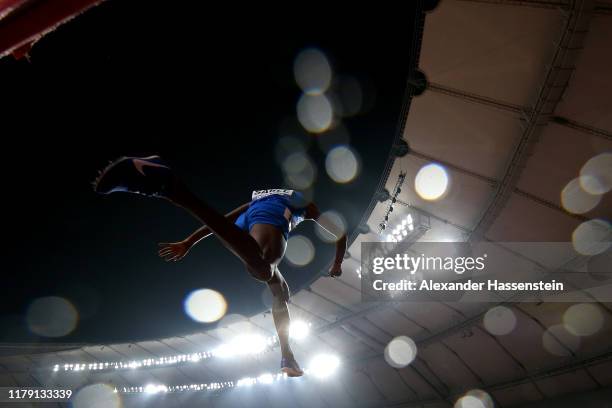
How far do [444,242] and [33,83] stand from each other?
1003cm

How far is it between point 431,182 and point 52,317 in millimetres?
12674

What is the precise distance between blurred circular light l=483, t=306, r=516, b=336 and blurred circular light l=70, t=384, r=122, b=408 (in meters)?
23.7

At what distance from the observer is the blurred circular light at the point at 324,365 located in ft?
55.9

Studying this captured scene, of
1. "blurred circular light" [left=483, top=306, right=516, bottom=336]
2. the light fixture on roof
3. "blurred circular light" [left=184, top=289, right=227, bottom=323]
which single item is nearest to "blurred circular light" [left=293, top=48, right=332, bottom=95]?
the light fixture on roof

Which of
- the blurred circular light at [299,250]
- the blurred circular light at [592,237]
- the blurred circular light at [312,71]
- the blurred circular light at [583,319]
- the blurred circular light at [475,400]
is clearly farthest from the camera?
the blurred circular light at [475,400]

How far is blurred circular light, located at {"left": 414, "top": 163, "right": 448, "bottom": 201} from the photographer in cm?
786

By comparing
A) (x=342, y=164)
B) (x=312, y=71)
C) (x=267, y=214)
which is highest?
(x=312, y=71)

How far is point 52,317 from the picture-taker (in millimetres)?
11523

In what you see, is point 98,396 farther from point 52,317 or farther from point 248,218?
point 248,218

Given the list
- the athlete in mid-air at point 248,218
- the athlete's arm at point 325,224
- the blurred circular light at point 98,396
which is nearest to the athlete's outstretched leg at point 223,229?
the athlete in mid-air at point 248,218

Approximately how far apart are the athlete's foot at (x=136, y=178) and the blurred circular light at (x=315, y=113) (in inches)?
199

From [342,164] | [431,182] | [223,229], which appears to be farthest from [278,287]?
[431,182]

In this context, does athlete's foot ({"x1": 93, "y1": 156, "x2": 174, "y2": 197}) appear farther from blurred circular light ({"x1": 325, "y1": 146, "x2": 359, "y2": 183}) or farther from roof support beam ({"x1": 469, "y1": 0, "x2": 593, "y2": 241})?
blurred circular light ({"x1": 325, "y1": 146, "x2": 359, "y2": 183})

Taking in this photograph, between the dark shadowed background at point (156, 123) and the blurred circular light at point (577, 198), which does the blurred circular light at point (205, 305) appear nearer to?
the dark shadowed background at point (156, 123)
